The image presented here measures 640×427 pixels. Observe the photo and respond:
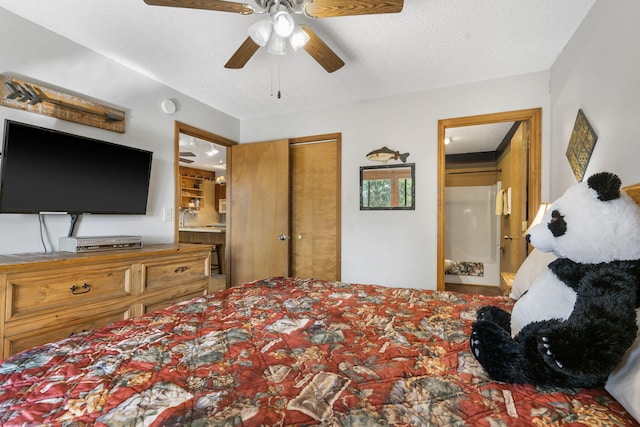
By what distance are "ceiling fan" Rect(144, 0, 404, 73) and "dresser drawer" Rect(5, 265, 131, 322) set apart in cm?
154

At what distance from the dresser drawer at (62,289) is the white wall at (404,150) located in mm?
2066

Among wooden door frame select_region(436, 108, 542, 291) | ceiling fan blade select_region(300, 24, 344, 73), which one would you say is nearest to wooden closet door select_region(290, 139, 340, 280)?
wooden door frame select_region(436, 108, 542, 291)

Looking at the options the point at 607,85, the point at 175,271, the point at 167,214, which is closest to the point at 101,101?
the point at 167,214

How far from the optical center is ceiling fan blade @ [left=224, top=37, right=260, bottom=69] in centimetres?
176

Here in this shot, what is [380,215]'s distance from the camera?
3074mm

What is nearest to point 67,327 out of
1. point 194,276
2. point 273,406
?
point 194,276

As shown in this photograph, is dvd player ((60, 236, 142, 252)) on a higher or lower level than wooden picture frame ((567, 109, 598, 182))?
lower

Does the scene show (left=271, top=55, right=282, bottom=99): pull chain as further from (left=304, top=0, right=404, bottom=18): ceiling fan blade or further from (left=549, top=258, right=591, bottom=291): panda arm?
(left=549, top=258, right=591, bottom=291): panda arm

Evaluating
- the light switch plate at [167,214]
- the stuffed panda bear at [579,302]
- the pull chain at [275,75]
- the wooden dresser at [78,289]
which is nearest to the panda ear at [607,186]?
the stuffed panda bear at [579,302]

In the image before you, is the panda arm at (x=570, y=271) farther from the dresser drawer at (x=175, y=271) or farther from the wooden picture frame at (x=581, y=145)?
the dresser drawer at (x=175, y=271)

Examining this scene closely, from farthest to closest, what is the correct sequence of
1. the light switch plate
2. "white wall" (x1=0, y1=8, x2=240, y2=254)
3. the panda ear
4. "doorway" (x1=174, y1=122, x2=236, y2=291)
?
"doorway" (x1=174, y1=122, x2=236, y2=291) < the light switch plate < "white wall" (x1=0, y1=8, x2=240, y2=254) < the panda ear

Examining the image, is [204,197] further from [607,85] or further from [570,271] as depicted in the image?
[570,271]

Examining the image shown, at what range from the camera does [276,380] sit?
80 cm

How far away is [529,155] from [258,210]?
283cm
